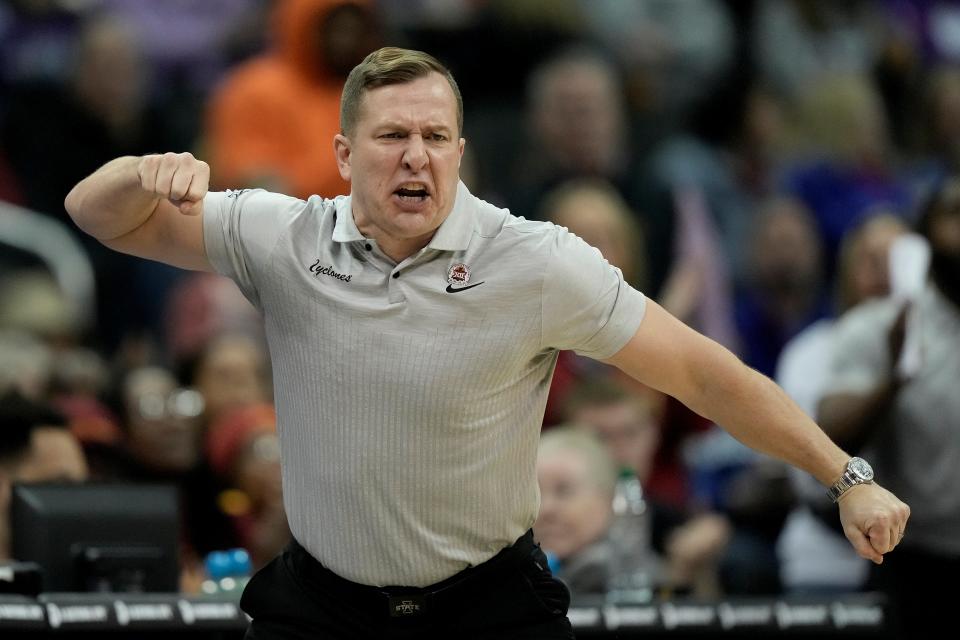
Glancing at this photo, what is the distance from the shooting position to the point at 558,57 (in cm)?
1117

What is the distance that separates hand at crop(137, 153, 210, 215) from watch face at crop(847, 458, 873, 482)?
1700mm

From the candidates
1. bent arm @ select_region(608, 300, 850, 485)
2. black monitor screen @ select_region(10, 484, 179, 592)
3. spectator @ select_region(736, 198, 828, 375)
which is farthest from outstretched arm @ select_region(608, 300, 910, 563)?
spectator @ select_region(736, 198, 828, 375)

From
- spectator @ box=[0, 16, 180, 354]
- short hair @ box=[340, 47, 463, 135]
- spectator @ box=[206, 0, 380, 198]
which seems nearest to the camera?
short hair @ box=[340, 47, 463, 135]

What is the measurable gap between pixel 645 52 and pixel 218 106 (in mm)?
3436

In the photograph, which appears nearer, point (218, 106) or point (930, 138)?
point (218, 106)

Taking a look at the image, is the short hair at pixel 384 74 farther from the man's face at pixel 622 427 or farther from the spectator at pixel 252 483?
the man's face at pixel 622 427

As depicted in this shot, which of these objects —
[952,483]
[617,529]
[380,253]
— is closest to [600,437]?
[617,529]

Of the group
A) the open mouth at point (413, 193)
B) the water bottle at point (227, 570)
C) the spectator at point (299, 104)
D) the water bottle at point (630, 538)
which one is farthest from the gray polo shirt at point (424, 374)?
the spectator at point (299, 104)

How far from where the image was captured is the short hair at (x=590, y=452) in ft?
23.2

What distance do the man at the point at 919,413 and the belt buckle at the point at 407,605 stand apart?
3321 mm

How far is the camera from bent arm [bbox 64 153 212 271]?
421cm

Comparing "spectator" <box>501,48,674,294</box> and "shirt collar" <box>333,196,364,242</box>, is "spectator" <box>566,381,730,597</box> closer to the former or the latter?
"spectator" <box>501,48,674,294</box>

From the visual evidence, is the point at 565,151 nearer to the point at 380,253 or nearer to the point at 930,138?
the point at 930,138

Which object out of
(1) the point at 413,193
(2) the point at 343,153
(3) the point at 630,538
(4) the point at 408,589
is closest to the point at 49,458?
(3) the point at 630,538
